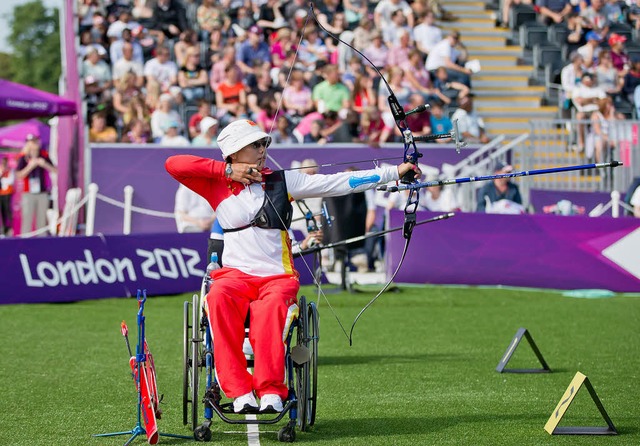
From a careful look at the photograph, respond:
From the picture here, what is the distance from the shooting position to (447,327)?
12727 mm

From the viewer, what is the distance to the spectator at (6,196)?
21.6 m

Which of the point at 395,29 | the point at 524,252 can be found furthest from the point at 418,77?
the point at 524,252

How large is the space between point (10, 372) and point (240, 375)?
3.51 metres

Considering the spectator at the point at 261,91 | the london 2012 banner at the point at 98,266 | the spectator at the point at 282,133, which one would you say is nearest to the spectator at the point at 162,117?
the spectator at the point at 261,91

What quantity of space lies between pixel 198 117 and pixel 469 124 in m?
4.64

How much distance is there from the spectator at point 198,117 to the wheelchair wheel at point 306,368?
1279cm

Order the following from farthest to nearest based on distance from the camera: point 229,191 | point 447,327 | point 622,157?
point 622,157, point 447,327, point 229,191

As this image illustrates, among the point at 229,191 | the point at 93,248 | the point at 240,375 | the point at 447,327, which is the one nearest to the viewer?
the point at 240,375

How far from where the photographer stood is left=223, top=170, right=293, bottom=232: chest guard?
7.29 metres

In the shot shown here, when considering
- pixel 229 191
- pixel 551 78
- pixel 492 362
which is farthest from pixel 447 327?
pixel 551 78

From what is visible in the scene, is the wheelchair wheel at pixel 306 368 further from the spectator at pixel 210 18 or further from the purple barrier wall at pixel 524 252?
the spectator at pixel 210 18

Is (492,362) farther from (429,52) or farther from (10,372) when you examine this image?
(429,52)

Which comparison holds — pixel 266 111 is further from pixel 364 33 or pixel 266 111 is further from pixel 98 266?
pixel 98 266

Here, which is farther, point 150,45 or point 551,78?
point 551,78
